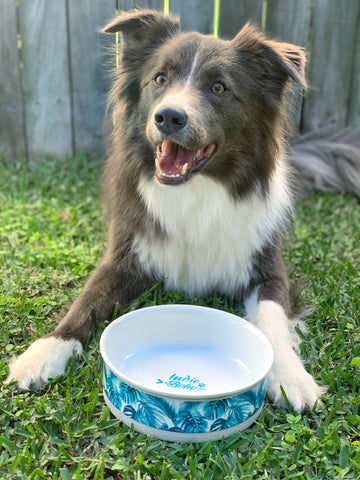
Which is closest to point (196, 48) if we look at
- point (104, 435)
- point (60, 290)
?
point (60, 290)

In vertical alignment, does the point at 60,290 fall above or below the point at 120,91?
below

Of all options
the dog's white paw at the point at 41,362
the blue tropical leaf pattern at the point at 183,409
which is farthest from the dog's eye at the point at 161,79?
the blue tropical leaf pattern at the point at 183,409

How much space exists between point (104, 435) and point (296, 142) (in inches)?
137

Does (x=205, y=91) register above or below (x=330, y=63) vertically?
above

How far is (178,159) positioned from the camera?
9.68 feet

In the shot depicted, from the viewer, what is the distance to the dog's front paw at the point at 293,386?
8.14ft

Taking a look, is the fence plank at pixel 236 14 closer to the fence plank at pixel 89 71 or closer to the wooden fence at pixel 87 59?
the wooden fence at pixel 87 59

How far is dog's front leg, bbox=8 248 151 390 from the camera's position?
101 inches

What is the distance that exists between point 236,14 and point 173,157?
2399 millimetres

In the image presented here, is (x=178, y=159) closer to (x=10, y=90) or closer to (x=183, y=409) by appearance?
(x=183, y=409)

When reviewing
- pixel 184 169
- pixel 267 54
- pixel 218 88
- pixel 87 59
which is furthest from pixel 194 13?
pixel 184 169

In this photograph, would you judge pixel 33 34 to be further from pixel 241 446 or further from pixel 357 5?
pixel 241 446

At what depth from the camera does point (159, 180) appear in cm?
287

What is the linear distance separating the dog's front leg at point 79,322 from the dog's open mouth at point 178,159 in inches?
24.5
